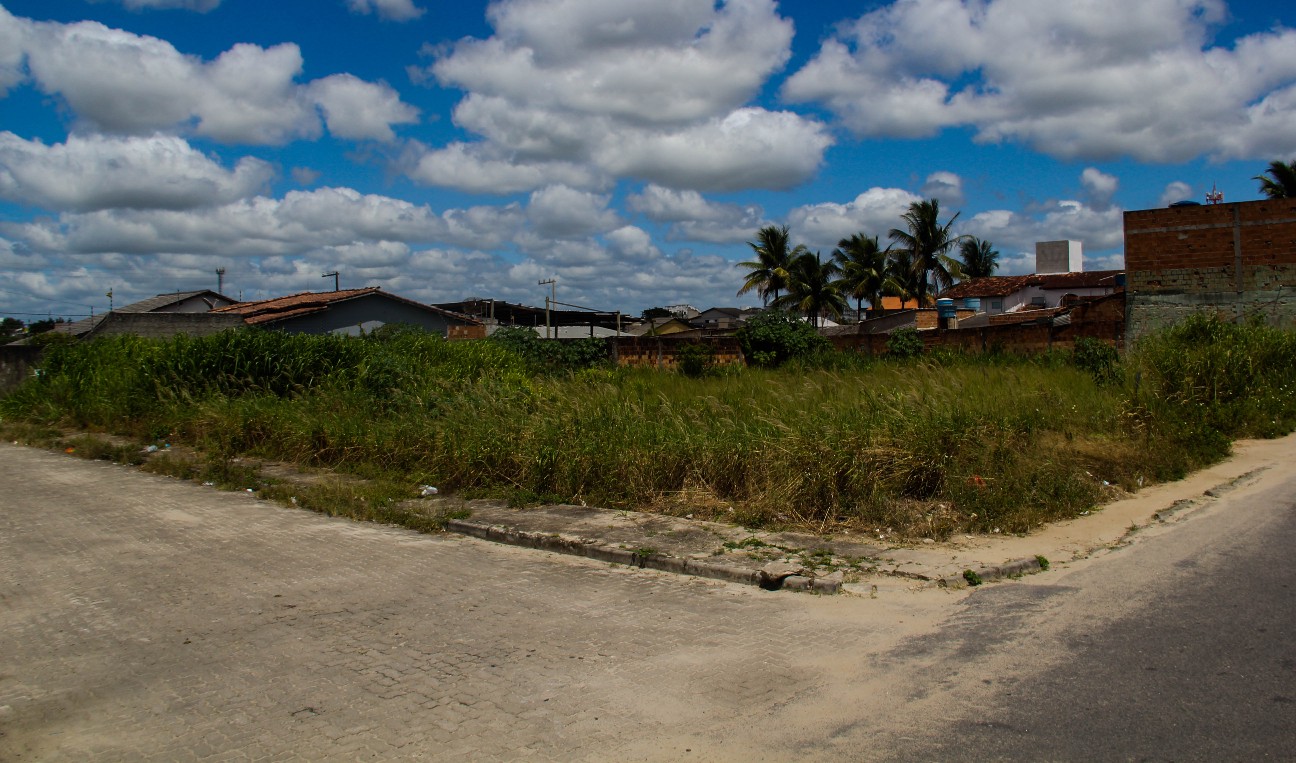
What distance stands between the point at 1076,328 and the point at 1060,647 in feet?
64.5

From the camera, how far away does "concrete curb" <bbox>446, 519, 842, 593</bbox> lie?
20.7 ft

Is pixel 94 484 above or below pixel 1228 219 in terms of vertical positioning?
below

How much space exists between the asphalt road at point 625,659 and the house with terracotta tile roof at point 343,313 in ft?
82.1

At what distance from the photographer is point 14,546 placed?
8148mm

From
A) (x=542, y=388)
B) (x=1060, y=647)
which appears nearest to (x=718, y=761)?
(x=1060, y=647)

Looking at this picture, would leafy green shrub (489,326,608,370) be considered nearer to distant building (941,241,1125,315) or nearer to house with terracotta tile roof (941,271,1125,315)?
distant building (941,241,1125,315)

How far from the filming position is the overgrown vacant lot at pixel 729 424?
8.27m

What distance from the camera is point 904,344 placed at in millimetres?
23609

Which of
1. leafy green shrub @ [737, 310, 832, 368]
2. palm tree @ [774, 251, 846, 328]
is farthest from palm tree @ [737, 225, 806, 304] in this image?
leafy green shrub @ [737, 310, 832, 368]

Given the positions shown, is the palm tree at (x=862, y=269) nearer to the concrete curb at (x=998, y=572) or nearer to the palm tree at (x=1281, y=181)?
the palm tree at (x=1281, y=181)

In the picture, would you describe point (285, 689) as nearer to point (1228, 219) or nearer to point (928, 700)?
point (928, 700)

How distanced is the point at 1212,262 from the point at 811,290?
2594cm

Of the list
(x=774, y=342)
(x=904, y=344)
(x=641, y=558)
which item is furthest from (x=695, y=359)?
(x=641, y=558)

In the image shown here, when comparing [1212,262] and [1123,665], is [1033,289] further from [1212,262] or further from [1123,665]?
[1123,665]
